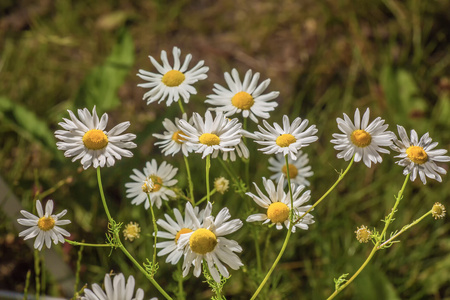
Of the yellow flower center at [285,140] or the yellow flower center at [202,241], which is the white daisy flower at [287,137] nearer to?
the yellow flower center at [285,140]

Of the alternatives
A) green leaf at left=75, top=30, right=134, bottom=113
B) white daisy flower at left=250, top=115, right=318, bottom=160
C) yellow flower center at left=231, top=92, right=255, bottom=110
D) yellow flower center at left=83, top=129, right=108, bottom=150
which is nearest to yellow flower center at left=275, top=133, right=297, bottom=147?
white daisy flower at left=250, top=115, right=318, bottom=160

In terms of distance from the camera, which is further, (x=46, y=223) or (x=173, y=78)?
(x=173, y=78)

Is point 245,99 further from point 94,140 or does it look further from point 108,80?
point 108,80

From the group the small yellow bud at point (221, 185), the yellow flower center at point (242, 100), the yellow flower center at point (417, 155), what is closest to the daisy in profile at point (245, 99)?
the yellow flower center at point (242, 100)

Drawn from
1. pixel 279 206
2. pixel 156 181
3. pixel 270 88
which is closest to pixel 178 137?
pixel 156 181

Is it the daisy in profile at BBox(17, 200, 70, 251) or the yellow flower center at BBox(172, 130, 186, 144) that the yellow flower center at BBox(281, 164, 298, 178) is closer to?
the yellow flower center at BBox(172, 130, 186, 144)
